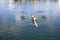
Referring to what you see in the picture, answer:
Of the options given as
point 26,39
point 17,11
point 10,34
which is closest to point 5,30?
point 10,34

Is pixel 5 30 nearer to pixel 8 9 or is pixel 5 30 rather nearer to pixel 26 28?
pixel 26 28

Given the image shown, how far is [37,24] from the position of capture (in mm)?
3000

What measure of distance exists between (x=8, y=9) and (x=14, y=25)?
90cm

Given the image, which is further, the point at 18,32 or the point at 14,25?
the point at 14,25

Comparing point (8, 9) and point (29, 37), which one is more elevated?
point (8, 9)

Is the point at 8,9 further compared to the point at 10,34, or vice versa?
the point at 8,9

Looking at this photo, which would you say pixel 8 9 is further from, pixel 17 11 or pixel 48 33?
pixel 48 33

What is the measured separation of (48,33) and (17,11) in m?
1.13

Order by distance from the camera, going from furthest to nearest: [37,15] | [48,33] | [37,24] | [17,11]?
[17,11] → [37,15] → [37,24] → [48,33]

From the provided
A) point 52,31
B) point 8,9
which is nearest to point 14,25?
point 52,31

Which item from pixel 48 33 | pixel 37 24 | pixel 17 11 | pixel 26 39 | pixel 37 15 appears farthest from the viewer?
pixel 17 11

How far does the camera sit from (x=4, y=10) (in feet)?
12.3

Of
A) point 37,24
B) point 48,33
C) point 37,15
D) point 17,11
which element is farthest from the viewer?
point 17,11

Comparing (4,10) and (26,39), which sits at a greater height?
(4,10)
